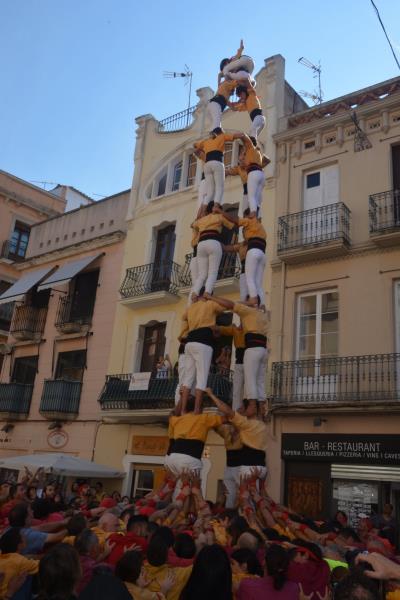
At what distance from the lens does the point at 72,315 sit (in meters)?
21.0

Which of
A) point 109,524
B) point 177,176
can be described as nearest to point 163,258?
point 177,176

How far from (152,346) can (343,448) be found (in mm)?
7353

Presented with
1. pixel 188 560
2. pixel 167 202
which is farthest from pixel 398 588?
pixel 167 202

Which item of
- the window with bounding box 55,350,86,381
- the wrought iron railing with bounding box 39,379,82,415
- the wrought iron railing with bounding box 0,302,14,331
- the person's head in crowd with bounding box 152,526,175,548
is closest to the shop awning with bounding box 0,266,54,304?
the wrought iron railing with bounding box 0,302,14,331

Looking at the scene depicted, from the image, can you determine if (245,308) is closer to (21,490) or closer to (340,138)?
(21,490)

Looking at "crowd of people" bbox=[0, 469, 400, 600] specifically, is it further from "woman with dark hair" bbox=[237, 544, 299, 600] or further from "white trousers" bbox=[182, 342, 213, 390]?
"white trousers" bbox=[182, 342, 213, 390]

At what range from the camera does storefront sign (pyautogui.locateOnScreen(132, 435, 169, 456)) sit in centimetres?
1653

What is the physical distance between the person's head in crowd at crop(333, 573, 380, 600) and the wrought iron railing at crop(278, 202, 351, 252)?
11784 millimetres

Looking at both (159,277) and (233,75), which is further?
(159,277)

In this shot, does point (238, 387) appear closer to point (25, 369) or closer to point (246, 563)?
point (246, 563)

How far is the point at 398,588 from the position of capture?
3.72 m

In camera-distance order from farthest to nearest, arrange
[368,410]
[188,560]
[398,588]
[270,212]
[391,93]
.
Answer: [270,212]
[391,93]
[368,410]
[188,560]
[398,588]

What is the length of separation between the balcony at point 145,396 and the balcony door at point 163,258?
300 centimetres

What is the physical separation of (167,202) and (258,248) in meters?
10.8
